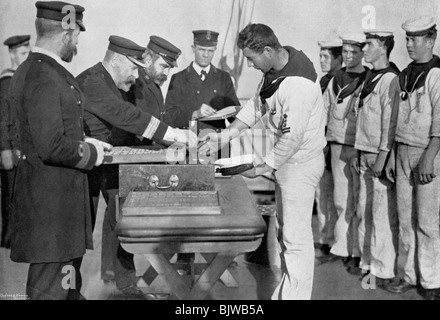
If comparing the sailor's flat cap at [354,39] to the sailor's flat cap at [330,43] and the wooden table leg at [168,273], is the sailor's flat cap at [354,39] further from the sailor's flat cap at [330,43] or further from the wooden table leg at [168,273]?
the wooden table leg at [168,273]

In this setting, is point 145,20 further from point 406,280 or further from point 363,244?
point 406,280

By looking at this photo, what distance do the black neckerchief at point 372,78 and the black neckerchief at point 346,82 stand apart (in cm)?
20

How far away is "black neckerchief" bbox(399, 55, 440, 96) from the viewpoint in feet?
12.4

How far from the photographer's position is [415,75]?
151 inches

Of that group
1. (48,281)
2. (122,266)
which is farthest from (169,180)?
(122,266)

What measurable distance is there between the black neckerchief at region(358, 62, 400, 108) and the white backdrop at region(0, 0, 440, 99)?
1.08 ft

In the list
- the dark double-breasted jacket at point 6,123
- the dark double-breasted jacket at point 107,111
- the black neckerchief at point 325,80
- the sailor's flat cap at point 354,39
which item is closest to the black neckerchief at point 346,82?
the black neckerchief at point 325,80

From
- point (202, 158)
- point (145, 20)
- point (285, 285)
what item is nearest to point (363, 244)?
point (285, 285)

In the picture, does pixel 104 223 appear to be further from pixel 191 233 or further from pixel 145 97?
pixel 191 233

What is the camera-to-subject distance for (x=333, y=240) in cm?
492

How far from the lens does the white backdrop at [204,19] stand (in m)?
4.05

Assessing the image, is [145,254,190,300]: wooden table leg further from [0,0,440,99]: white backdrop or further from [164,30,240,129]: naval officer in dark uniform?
[164,30,240,129]: naval officer in dark uniform

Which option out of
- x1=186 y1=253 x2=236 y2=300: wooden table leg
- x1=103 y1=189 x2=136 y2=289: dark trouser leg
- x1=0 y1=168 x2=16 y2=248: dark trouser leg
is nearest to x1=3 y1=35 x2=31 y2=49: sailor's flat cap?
x1=0 y1=168 x2=16 y2=248: dark trouser leg

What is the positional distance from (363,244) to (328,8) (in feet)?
6.14
